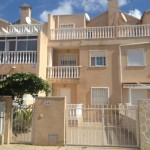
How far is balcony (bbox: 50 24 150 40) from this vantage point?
86.9 feet

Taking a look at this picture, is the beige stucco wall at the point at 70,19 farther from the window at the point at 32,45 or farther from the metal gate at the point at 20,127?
the metal gate at the point at 20,127

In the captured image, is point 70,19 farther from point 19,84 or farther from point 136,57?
point 19,84

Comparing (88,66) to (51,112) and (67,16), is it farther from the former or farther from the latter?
(51,112)

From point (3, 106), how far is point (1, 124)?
899 mm

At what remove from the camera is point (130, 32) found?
26.5 m

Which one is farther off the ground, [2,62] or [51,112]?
[2,62]

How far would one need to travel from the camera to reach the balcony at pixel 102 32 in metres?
26.5

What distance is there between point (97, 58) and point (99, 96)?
12.3 ft

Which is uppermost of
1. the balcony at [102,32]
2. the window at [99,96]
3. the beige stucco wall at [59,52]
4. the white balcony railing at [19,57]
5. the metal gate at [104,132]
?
the balcony at [102,32]

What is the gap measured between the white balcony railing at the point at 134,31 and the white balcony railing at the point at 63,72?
18.0ft

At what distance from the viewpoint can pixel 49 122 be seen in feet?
44.5

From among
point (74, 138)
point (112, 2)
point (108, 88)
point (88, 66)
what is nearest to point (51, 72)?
point (88, 66)

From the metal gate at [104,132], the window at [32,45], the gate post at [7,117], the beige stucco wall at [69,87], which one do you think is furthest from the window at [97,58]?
the gate post at [7,117]

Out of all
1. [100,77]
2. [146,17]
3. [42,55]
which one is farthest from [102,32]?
[146,17]
